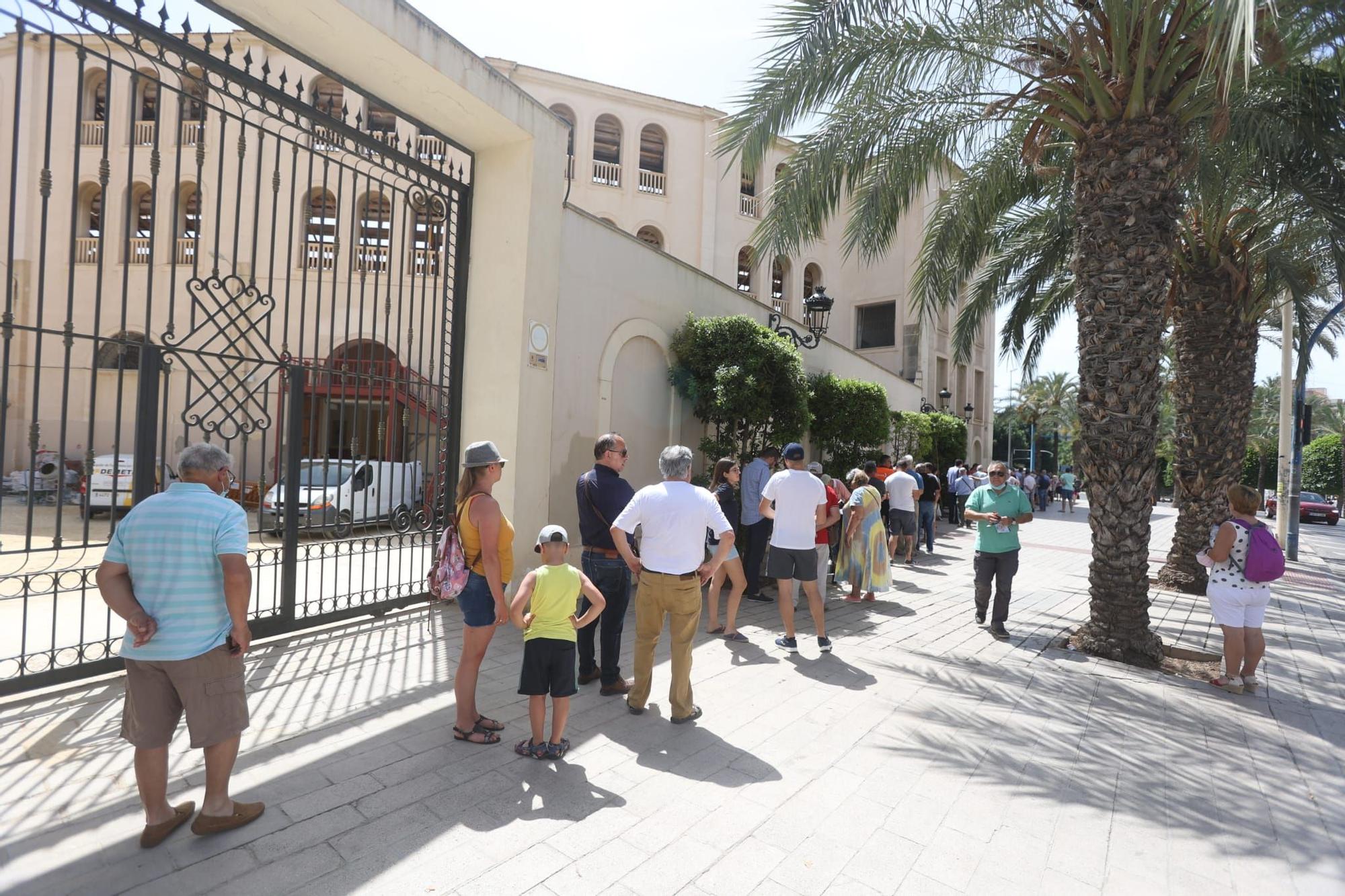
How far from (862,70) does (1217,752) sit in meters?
6.31

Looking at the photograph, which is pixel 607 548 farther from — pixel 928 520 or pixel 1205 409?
pixel 1205 409

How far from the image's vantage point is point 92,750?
376 cm

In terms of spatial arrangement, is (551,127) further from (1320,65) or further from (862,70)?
(1320,65)

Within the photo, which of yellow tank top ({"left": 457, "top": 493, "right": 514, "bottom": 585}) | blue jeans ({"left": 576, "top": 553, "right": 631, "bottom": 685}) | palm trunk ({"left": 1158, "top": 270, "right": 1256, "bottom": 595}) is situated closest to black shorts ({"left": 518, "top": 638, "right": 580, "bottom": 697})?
yellow tank top ({"left": 457, "top": 493, "right": 514, "bottom": 585})

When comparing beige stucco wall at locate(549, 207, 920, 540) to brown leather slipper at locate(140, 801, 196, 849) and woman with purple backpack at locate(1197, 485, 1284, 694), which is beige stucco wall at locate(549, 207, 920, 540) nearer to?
brown leather slipper at locate(140, 801, 196, 849)

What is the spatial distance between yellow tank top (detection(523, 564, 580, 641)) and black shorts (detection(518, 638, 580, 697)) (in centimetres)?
4

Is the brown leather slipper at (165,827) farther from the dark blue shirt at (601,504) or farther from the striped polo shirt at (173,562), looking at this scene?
the dark blue shirt at (601,504)

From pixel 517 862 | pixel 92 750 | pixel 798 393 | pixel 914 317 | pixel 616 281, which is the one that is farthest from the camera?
pixel 914 317

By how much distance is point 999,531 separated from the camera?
23.5 feet

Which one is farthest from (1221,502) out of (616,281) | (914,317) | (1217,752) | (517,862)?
(914,317)

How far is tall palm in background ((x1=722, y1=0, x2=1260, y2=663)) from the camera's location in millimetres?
6406

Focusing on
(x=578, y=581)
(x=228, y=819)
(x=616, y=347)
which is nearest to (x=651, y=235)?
(x=616, y=347)

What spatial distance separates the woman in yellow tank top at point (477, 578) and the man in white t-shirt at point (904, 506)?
768 cm

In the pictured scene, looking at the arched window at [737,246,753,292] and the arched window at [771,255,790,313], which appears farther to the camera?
the arched window at [737,246,753,292]
